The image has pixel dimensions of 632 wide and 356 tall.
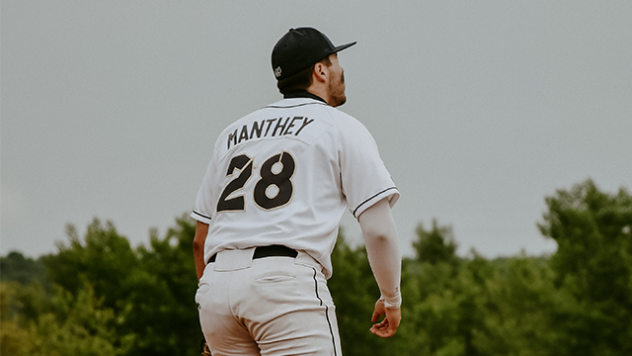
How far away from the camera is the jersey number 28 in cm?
322

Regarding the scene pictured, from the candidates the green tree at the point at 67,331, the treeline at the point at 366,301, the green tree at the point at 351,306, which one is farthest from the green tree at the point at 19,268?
the green tree at the point at 351,306

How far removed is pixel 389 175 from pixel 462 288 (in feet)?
197

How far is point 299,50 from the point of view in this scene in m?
3.59

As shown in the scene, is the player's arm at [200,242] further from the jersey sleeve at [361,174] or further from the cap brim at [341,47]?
the cap brim at [341,47]

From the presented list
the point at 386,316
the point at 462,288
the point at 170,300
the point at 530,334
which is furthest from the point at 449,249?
the point at 386,316

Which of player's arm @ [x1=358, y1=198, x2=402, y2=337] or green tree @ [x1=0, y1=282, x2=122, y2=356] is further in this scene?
green tree @ [x1=0, y1=282, x2=122, y2=356]

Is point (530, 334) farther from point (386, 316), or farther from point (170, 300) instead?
point (386, 316)

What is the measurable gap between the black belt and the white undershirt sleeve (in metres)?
0.34

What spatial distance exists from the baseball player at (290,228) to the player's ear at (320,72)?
7 centimetres

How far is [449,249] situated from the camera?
7900 centimetres

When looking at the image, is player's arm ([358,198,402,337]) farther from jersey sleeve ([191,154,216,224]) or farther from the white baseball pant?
jersey sleeve ([191,154,216,224])

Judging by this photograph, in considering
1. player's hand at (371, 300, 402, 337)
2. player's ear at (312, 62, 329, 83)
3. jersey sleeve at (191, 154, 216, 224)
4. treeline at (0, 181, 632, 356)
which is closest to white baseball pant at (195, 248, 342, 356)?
player's hand at (371, 300, 402, 337)

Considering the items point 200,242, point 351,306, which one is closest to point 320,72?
point 200,242

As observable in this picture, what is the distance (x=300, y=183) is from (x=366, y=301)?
44.5 metres
